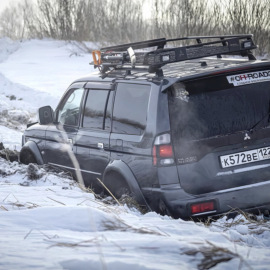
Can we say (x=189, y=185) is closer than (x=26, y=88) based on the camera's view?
Yes

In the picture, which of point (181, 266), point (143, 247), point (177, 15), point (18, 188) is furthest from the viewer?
point (177, 15)

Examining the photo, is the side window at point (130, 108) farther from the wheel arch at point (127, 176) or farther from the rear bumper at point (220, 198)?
the rear bumper at point (220, 198)

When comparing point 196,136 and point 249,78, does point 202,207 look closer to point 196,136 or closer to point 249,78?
point 196,136

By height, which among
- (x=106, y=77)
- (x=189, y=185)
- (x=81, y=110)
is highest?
(x=106, y=77)

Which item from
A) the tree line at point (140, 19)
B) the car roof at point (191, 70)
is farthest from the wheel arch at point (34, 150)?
the tree line at point (140, 19)

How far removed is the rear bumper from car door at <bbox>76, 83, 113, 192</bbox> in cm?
106

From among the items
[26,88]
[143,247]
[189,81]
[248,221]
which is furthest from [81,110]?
Answer: [26,88]

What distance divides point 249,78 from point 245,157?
0.74 m

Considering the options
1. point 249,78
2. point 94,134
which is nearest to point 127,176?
point 94,134

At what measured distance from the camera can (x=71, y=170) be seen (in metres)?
6.66

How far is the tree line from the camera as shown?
62.0ft

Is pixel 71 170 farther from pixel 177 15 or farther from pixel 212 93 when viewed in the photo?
pixel 177 15

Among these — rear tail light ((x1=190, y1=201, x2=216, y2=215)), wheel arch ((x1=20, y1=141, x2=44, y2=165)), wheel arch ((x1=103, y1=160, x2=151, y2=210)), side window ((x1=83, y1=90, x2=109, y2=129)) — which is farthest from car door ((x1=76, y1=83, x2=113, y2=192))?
rear tail light ((x1=190, y1=201, x2=216, y2=215))

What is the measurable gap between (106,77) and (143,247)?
120 inches
